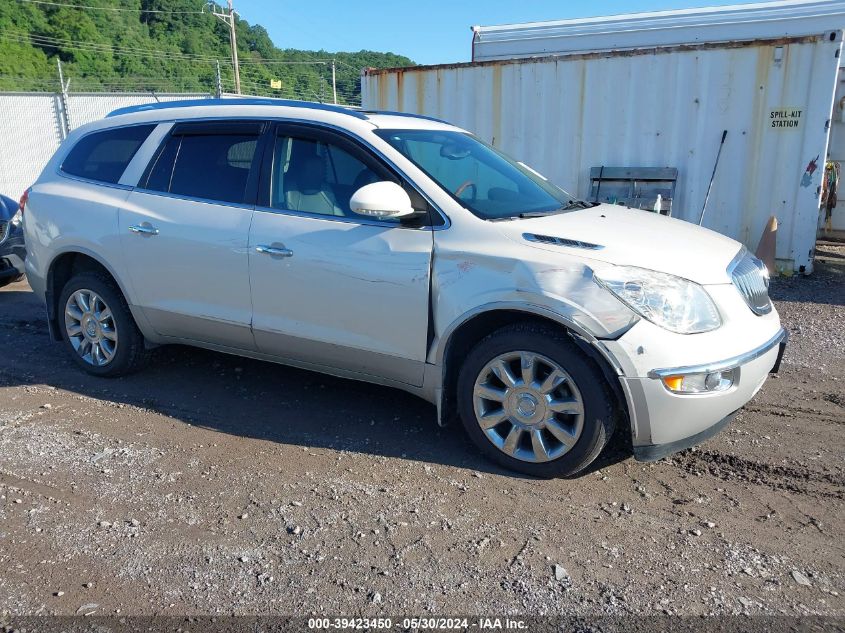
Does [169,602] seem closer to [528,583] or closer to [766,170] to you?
[528,583]

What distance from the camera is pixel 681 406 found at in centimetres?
329

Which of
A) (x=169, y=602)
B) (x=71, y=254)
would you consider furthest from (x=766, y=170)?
(x=169, y=602)

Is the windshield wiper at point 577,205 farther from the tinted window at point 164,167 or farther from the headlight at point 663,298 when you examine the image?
the tinted window at point 164,167

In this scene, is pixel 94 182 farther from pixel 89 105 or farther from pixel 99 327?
pixel 89 105

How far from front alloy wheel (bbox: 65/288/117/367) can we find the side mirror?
2333 mm

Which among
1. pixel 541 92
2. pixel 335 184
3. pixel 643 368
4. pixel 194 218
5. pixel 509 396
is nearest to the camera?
pixel 643 368

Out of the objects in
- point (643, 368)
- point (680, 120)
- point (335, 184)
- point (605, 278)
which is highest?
point (680, 120)

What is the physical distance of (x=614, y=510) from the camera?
3365 mm

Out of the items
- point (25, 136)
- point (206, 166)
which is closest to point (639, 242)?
point (206, 166)

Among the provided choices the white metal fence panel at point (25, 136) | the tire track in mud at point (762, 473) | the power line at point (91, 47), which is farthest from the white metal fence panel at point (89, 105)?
the power line at point (91, 47)

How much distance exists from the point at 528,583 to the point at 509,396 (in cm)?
103

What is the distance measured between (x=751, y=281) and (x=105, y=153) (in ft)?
14.0

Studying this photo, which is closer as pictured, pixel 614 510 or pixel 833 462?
pixel 614 510

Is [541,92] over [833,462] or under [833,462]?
over
